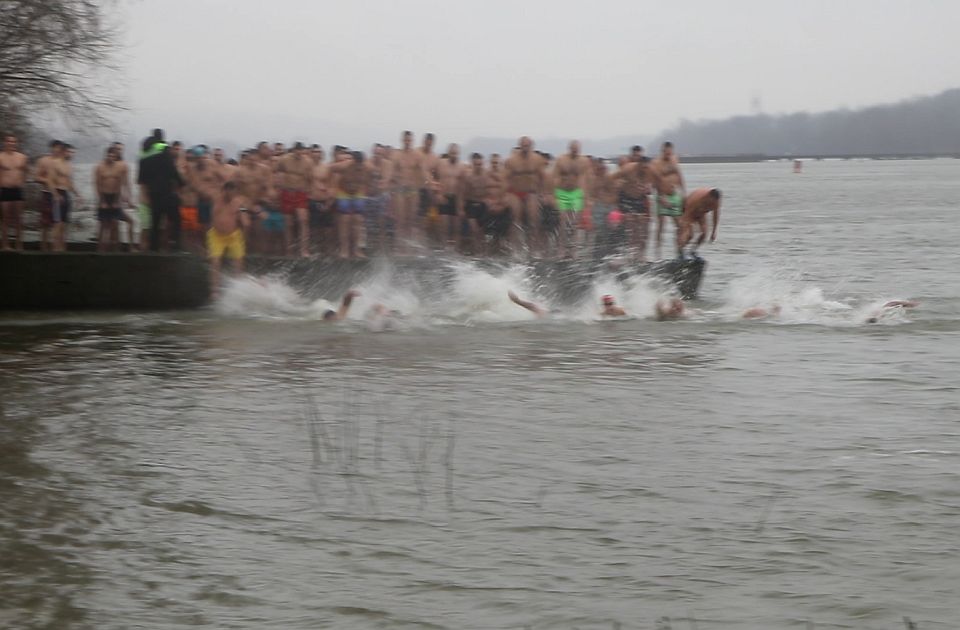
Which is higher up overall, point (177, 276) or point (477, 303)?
point (177, 276)

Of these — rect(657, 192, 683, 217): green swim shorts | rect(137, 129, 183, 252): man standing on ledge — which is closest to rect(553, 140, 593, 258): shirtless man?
rect(657, 192, 683, 217): green swim shorts

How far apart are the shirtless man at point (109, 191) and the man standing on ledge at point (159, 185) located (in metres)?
0.54

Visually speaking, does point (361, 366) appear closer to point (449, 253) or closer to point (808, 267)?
point (449, 253)

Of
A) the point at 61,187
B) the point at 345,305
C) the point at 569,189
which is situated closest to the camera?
the point at 345,305

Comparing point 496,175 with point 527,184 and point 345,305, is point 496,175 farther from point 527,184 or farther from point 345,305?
point 345,305

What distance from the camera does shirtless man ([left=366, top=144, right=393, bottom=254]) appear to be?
2017 centimetres

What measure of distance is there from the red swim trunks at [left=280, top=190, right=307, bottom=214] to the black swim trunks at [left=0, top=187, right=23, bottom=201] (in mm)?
3694

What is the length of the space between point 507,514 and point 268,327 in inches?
394

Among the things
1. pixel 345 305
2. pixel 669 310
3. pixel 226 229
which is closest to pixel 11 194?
pixel 226 229

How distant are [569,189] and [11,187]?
825 cm

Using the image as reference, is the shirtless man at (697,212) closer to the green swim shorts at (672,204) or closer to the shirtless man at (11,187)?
the green swim shorts at (672,204)

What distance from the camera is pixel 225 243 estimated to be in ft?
62.5

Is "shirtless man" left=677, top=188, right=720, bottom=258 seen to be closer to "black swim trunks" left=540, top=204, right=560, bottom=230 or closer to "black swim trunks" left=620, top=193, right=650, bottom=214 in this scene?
"black swim trunks" left=620, top=193, right=650, bottom=214

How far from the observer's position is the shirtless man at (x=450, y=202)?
20.5 m
